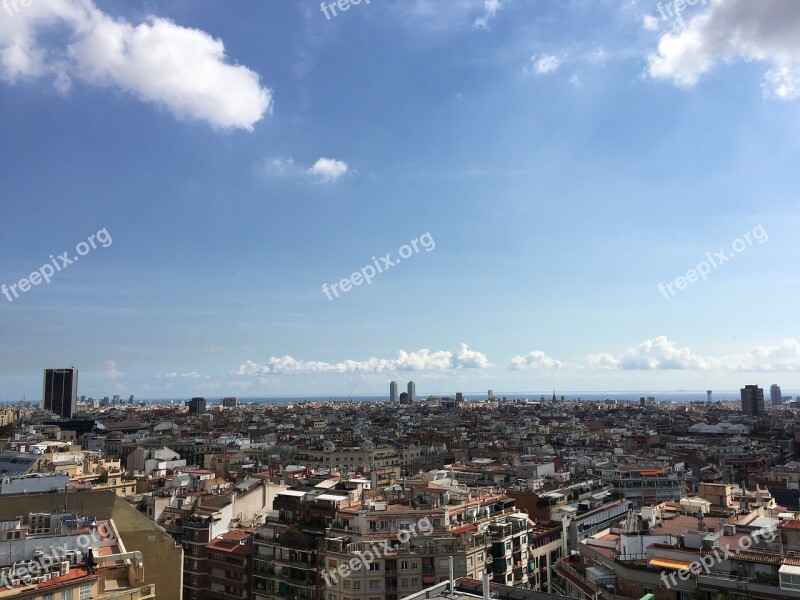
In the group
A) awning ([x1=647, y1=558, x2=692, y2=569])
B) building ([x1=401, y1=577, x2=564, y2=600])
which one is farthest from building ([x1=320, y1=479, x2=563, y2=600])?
awning ([x1=647, y1=558, x2=692, y2=569])

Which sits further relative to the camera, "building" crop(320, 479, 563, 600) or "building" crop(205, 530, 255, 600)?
"building" crop(205, 530, 255, 600)

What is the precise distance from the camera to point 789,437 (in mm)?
143375

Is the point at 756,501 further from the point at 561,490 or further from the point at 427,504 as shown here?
the point at 427,504

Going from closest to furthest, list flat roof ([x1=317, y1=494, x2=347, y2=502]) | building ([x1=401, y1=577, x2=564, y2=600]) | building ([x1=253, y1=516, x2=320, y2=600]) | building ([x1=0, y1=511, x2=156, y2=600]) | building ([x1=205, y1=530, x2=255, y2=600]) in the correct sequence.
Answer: building ([x1=401, y1=577, x2=564, y2=600]) → building ([x1=0, y1=511, x2=156, y2=600]) → building ([x1=253, y1=516, x2=320, y2=600]) → building ([x1=205, y1=530, x2=255, y2=600]) → flat roof ([x1=317, y1=494, x2=347, y2=502])
